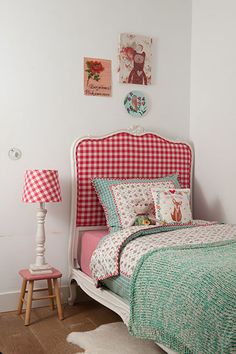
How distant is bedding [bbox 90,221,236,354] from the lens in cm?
183

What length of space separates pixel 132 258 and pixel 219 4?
7.53 feet

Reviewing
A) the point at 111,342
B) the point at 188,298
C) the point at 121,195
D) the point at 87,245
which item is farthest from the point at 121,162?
the point at 188,298

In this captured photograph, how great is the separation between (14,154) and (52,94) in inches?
21.6

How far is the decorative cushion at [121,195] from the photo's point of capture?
3239mm

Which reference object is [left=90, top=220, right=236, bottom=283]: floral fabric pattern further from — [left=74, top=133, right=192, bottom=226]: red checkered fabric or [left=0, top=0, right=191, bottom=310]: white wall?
[left=0, top=0, right=191, bottom=310]: white wall

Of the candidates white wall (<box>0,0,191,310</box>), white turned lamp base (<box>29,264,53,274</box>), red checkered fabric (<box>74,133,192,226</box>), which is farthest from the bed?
white turned lamp base (<box>29,264,53,274</box>)

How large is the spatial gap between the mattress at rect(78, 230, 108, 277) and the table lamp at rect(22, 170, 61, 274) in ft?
0.87

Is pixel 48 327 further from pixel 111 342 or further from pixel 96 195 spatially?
pixel 96 195

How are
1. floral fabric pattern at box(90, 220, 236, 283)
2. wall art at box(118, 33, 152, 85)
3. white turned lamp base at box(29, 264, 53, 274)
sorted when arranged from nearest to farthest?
floral fabric pattern at box(90, 220, 236, 283), white turned lamp base at box(29, 264, 53, 274), wall art at box(118, 33, 152, 85)

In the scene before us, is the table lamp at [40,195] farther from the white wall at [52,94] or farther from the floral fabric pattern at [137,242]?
the floral fabric pattern at [137,242]

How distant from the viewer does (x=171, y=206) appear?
3.26m

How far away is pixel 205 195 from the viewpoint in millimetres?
3936

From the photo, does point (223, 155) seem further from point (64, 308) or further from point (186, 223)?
point (64, 308)

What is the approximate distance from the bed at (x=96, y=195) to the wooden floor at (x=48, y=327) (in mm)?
197
